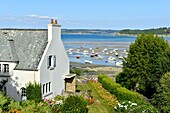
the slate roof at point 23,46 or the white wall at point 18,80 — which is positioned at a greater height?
the slate roof at point 23,46

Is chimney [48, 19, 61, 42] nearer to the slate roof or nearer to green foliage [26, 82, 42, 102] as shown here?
the slate roof

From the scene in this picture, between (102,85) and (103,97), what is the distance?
287 inches

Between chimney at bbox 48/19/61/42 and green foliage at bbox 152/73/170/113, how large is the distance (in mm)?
11459

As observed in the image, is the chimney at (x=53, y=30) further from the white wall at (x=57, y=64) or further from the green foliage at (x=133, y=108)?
the green foliage at (x=133, y=108)

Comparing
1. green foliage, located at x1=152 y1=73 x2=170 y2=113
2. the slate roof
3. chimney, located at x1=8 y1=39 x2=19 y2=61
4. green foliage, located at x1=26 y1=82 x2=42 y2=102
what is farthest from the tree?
chimney, located at x1=8 y1=39 x2=19 y2=61

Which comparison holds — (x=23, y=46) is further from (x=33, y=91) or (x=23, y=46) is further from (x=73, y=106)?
(x=73, y=106)

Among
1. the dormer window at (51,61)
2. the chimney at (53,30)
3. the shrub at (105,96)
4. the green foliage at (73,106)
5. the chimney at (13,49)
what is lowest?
the shrub at (105,96)

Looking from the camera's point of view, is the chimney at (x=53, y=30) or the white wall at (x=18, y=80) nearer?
the white wall at (x=18, y=80)

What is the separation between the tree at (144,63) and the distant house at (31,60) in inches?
493

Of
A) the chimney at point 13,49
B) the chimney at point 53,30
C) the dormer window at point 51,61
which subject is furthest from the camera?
the chimney at point 53,30

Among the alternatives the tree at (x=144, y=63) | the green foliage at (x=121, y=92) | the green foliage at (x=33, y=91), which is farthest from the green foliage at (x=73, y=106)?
the tree at (x=144, y=63)

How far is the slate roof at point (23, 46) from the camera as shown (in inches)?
1171

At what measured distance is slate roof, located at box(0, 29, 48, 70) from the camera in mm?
29734

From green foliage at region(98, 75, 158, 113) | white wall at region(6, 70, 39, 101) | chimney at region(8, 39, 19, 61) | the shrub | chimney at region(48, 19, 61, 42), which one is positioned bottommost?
the shrub
